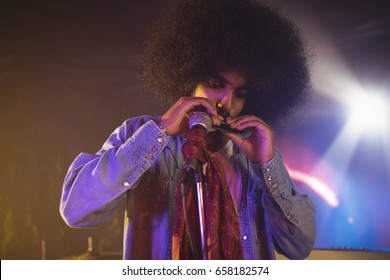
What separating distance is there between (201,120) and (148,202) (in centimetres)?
45

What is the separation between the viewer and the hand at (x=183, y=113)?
1.41 m

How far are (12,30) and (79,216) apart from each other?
4.22ft

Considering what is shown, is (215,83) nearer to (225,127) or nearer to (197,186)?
(225,127)

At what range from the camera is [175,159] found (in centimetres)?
172

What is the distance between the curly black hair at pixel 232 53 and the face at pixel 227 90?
4 cm

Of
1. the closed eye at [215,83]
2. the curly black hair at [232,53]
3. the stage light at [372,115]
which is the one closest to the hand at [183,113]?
the closed eye at [215,83]

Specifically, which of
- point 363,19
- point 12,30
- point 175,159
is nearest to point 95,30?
point 12,30

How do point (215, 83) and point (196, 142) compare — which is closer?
point (196, 142)

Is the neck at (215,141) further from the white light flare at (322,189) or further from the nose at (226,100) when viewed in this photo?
the white light flare at (322,189)

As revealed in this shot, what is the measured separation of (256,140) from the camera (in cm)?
160

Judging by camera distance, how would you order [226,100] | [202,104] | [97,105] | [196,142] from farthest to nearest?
[97,105], [226,100], [202,104], [196,142]

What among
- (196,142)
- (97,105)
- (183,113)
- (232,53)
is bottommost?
(196,142)

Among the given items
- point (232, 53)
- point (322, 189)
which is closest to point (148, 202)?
point (232, 53)

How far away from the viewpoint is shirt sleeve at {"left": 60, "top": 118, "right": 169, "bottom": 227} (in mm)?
1479
